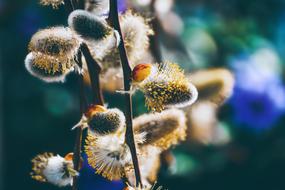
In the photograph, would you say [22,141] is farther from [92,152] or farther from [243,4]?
[92,152]

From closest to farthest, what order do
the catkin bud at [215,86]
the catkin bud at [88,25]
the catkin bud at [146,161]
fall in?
the catkin bud at [88,25] → the catkin bud at [146,161] → the catkin bud at [215,86]

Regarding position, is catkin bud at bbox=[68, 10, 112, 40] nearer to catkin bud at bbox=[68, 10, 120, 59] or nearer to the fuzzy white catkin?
catkin bud at bbox=[68, 10, 120, 59]

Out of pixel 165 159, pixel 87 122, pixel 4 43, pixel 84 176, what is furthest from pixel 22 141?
pixel 87 122

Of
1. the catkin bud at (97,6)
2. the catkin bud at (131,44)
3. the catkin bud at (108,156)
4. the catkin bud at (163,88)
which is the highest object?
the catkin bud at (131,44)

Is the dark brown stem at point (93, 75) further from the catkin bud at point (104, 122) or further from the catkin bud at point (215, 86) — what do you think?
the catkin bud at point (215, 86)

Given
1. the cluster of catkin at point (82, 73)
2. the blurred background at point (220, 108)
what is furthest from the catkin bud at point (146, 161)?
the blurred background at point (220, 108)

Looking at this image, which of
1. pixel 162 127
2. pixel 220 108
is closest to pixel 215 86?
pixel 162 127

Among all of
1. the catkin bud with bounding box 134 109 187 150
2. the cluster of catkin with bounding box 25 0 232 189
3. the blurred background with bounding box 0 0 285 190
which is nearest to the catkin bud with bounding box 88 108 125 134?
the cluster of catkin with bounding box 25 0 232 189
